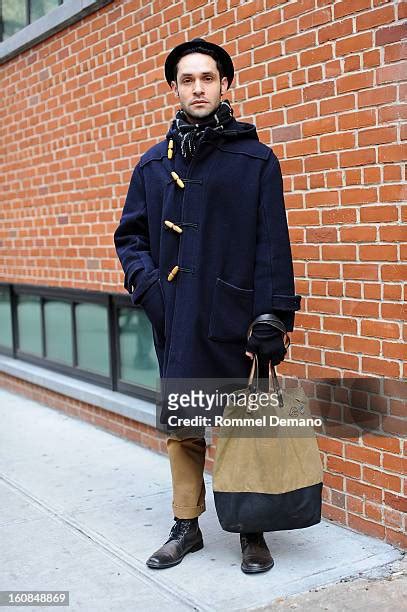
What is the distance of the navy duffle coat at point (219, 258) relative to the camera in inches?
128

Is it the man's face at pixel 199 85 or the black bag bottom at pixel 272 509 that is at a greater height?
the man's face at pixel 199 85

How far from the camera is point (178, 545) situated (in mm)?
3479

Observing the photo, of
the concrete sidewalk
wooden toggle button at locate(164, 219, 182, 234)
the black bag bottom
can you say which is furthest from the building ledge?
wooden toggle button at locate(164, 219, 182, 234)

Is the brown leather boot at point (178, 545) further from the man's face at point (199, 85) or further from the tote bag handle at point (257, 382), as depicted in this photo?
the man's face at point (199, 85)

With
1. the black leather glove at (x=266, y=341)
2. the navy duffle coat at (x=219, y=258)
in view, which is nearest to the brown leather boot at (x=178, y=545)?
the navy duffle coat at (x=219, y=258)

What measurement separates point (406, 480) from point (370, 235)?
1052 millimetres

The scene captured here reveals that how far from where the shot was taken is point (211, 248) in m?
3.30

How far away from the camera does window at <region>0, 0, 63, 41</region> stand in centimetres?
644

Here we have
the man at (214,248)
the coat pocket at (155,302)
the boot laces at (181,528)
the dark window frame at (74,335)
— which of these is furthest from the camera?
the dark window frame at (74,335)

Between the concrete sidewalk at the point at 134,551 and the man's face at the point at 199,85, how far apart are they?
1.87 metres

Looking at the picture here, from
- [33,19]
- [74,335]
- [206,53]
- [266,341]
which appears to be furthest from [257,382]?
[33,19]

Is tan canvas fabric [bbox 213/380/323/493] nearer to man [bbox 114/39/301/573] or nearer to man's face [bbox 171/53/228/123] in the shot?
man [bbox 114/39/301/573]

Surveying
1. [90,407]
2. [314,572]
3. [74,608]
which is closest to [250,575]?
[314,572]

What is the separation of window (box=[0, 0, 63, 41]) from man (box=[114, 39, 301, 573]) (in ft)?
11.1
